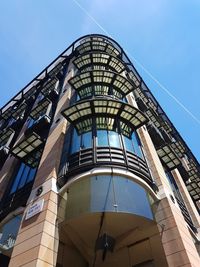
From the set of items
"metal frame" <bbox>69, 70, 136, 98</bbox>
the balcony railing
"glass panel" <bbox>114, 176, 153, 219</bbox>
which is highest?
"metal frame" <bbox>69, 70, 136, 98</bbox>

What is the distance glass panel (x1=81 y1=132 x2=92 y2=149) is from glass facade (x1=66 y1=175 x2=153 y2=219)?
2.61m

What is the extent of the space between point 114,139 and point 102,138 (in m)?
0.66

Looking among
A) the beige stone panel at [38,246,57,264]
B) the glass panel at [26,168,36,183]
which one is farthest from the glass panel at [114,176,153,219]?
the glass panel at [26,168,36,183]

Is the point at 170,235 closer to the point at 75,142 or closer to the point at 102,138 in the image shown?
the point at 102,138

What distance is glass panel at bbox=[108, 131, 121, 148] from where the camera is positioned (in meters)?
15.3

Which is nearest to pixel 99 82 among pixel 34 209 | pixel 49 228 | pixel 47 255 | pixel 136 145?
pixel 136 145

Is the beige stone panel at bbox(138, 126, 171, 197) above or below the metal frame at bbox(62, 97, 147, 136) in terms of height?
below

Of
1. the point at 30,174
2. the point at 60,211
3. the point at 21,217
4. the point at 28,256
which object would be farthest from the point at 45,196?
the point at 30,174

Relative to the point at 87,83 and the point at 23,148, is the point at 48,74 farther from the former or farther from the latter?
the point at 23,148

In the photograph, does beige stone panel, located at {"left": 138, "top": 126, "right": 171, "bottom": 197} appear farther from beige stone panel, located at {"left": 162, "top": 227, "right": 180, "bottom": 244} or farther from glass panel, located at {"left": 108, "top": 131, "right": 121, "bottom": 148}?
glass panel, located at {"left": 108, "top": 131, "right": 121, "bottom": 148}

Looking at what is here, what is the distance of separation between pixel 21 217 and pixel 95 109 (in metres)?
7.15

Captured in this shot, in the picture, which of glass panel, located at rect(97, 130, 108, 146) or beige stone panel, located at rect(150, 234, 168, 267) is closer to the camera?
beige stone panel, located at rect(150, 234, 168, 267)

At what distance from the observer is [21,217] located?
547 inches

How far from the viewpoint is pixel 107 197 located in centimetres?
1214
